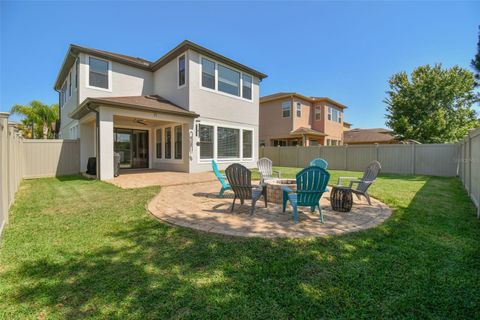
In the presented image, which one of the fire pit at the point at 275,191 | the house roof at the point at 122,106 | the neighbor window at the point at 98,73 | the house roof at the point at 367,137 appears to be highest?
the neighbor window at the point at 98,73

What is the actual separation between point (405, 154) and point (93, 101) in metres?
16.3

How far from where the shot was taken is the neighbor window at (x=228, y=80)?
44.5ft

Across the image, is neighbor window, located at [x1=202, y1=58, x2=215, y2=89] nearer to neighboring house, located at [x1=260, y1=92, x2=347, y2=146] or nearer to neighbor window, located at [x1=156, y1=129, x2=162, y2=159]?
neighbor window, located at [x1=156, y1=129, x2=162, y2=159]

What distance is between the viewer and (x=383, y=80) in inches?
770

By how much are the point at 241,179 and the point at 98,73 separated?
11.8 m

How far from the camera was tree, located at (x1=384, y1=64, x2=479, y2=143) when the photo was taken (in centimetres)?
1719

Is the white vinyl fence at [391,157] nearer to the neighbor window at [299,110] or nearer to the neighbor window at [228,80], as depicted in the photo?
the neighbor window at [299,110]

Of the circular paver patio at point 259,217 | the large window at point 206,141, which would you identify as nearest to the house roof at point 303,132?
the large window at point 206,141

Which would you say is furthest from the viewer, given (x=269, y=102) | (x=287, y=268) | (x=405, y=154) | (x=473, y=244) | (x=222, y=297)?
(x=269, y=102)

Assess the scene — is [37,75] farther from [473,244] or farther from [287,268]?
[473,244]

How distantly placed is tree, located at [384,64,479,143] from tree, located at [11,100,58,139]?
1233 inches

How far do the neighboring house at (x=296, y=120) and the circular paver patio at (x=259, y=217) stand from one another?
1645cm

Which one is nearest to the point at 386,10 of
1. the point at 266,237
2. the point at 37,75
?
the point at 266,237

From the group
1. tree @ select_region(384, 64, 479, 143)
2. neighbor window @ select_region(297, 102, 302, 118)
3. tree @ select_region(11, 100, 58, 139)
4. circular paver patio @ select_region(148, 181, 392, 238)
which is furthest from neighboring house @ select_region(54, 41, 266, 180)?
tree @ select_region(384, 64, 479, 143)
